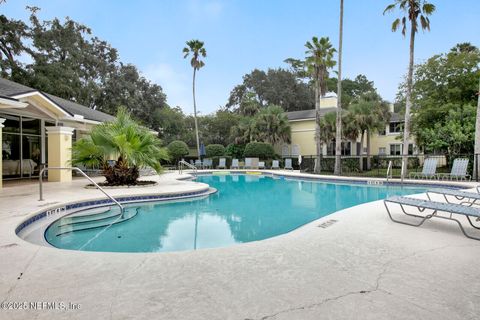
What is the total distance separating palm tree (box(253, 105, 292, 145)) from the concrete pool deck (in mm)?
25563

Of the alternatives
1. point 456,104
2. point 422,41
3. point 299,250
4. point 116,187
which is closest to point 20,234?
point 299,250

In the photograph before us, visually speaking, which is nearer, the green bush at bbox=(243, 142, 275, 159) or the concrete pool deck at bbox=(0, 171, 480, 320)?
the concrete pool deck at bbox=(0, 171, 480, 320)

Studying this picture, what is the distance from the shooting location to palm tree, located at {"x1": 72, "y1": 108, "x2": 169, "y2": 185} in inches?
463

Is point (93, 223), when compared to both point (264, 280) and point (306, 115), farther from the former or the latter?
point (306, 115)

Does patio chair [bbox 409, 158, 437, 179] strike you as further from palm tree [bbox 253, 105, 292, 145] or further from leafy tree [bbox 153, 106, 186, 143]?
leafy tree [bbox 153, 106, 186, 143]

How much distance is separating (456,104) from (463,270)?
20448 mm

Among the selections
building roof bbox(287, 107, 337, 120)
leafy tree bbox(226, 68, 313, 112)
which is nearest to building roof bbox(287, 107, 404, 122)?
building roof bbox(287, 107, 337, 120)

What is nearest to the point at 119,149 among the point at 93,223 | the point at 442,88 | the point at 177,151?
the point at 93,223

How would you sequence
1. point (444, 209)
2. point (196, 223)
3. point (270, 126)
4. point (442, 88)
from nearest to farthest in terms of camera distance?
point (444, 209) < point (196, 223) < point (442, 88) < point (270, 126)

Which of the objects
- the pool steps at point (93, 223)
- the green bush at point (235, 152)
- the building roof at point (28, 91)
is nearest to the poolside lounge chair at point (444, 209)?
the pool steps at point (93, 223)

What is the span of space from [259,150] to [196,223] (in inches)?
826

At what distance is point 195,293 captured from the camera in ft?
9.11

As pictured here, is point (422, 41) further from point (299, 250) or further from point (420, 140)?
point (299, 250)

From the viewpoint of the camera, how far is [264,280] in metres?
3.08
